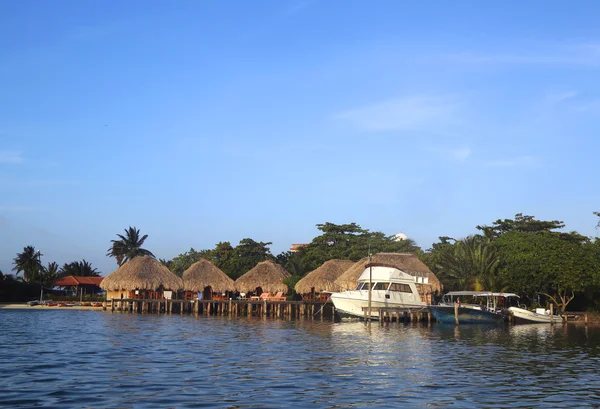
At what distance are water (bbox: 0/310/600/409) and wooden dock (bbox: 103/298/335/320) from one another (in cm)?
1744

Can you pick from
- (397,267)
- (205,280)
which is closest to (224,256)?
(205,280)

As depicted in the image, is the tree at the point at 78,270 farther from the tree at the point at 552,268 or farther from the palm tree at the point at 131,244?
the tree at the point at 552,268

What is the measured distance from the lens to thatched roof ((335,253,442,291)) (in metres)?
50.8

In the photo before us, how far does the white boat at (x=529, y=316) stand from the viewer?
46.6 metres

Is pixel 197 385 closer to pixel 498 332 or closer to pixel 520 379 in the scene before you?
pixel 520 379

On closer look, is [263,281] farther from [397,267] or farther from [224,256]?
[224,256]

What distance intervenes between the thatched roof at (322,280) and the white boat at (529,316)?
13.9 meters

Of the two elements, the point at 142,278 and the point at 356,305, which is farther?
the point at 142,278

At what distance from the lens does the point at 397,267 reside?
50.5 metres

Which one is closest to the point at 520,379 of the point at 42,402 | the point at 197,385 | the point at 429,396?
the point at 429,396

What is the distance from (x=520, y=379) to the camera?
19172 mm

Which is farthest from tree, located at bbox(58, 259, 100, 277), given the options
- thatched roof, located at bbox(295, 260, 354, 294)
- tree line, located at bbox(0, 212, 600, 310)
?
thatched roof, located at bbox(295, 260, 354, 294)

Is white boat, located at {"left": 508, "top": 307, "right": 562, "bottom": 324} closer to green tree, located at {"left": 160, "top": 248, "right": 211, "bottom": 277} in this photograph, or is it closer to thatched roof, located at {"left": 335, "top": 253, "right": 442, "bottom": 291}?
thatched roof, located at {"left": 335, "top": 253, "right": 442, "bottom": 291}

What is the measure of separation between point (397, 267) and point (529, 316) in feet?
33.7
